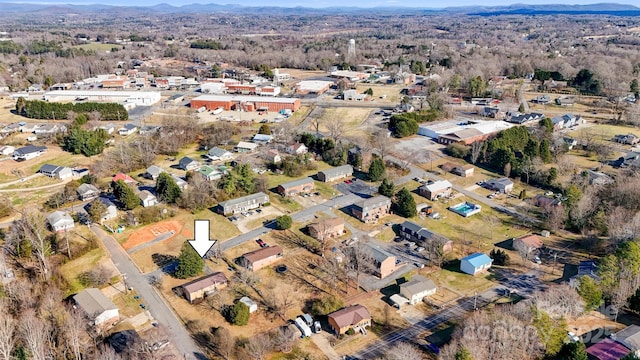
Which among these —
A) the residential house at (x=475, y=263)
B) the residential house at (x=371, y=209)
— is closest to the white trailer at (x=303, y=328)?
the residential house at (x=475, y=263)

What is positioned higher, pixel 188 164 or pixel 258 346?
pixel 188 164

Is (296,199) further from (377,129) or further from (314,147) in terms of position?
(377,129)

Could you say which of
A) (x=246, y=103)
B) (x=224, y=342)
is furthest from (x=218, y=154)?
(x=224, y=342)

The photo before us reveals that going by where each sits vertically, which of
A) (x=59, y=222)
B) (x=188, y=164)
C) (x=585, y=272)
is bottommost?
(x=59, y=222)

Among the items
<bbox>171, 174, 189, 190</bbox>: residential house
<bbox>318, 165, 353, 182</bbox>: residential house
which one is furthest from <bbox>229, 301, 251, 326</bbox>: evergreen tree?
<bbox>318, 165, 353, 182</bbox>: residential house

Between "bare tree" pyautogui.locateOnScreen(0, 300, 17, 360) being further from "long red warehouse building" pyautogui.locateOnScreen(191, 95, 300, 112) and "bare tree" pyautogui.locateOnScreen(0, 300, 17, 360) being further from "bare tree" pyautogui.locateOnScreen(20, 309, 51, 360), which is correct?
"long red warehouse building" pyautogui.locateOnScreen(191, 95, 300, 112)

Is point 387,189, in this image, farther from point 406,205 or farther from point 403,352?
point 403,352

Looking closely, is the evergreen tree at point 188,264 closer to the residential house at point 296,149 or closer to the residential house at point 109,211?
the residential house at point 109,211
